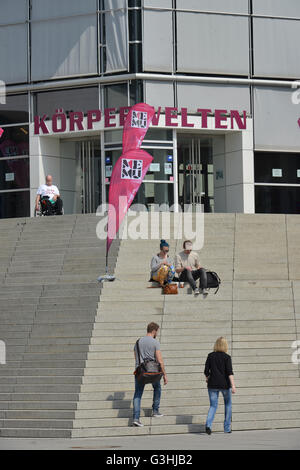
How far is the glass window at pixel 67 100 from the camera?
32125 mm

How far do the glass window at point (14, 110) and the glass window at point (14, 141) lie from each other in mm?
286

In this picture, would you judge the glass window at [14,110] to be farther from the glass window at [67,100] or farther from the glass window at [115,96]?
the glass window at [115,96]

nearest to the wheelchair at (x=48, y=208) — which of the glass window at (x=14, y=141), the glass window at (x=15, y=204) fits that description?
the glass window at (x=15, y=204)

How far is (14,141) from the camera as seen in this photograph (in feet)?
109

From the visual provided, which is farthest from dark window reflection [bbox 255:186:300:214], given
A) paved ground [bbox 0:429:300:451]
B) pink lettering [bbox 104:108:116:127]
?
paved ground [bbox 0:429:300:451]

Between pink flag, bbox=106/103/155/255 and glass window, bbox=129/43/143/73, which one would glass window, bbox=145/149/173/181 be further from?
pink flag, bbox=106/103/155/255

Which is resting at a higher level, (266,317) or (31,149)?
(31,149)

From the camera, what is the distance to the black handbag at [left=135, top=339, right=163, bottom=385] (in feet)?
48.0

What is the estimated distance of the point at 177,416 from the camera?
15.2 metres

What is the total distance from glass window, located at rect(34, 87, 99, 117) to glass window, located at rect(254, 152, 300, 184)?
5703 millimetres
